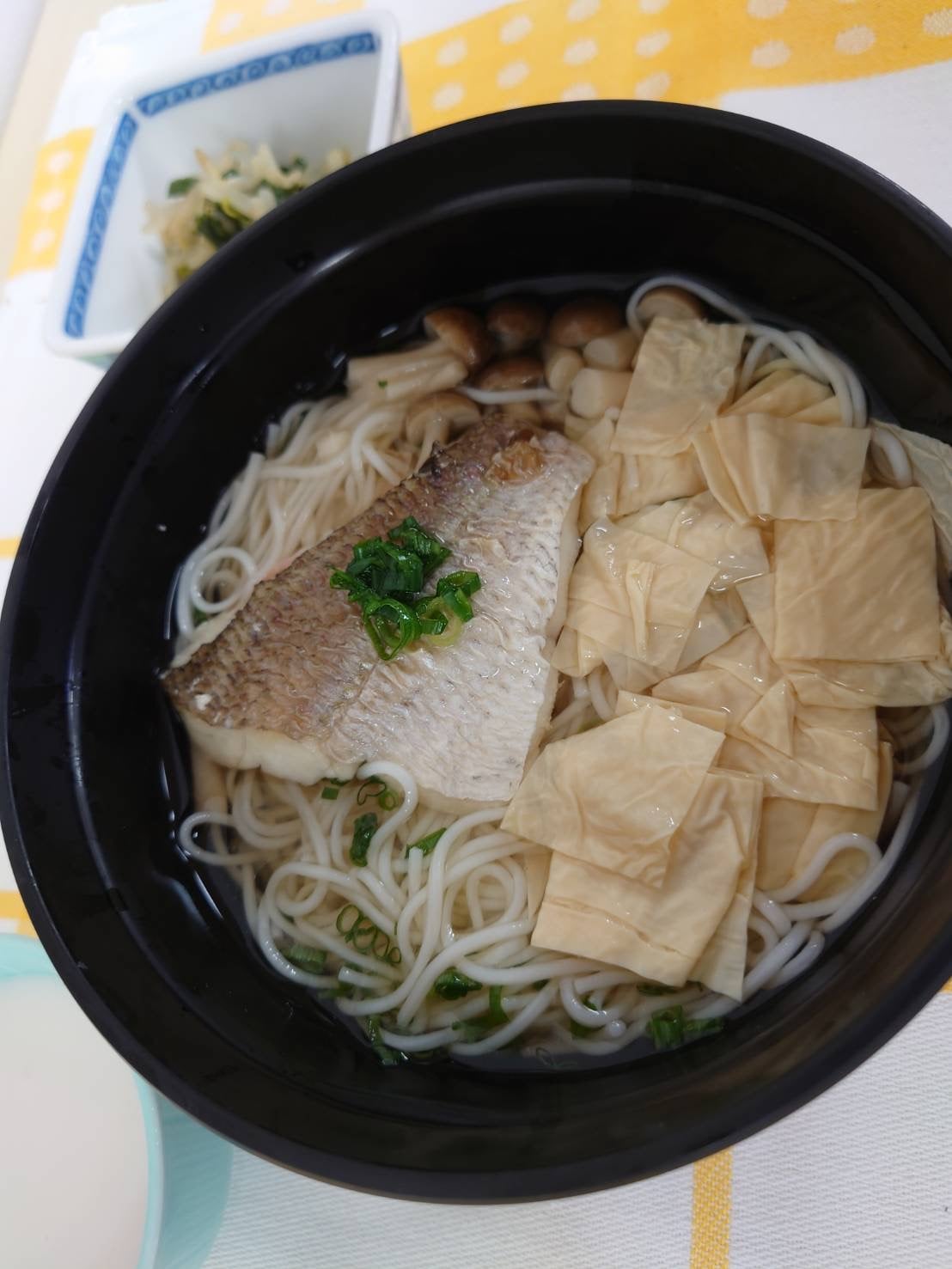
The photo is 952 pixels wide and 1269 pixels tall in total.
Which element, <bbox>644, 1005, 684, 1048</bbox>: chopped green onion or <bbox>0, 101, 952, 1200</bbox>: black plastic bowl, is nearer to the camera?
<bbox>0, 101, 952, 1200</bbox>: black plastic bowl

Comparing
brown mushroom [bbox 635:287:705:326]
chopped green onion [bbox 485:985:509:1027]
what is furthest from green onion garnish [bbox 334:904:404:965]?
brown mushroom [bbox 635:287:705:326]

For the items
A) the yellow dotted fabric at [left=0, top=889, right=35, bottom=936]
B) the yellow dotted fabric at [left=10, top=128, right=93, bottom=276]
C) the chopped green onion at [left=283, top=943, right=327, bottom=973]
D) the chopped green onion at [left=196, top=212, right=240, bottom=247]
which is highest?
the yellow dotted fabric at [left=10, top=128, right=93, bottom=276]

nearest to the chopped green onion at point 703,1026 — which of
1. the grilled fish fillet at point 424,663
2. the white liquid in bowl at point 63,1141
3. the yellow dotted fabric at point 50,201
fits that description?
the grilled fish fillet at point 424,663

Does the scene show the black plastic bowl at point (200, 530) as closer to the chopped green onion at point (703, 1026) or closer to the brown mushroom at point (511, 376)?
the chopped green onion at point (703, 1026)

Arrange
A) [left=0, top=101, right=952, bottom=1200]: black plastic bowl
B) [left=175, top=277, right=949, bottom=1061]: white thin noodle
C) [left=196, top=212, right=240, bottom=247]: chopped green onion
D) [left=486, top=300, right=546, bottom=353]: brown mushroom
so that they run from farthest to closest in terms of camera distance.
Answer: [left=196, top=212, right=240, bottom=247]: chopped green onion → [left=486, top=300, right=546, bottom=353]: brown mushroom → [left=175, top=277, right=949, bottom=1061]: white thin noodle → [left=0, top=101, right=952, bottom=1200]: black plastic bowl

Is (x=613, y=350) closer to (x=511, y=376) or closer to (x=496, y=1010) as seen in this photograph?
(x=511, y=376)

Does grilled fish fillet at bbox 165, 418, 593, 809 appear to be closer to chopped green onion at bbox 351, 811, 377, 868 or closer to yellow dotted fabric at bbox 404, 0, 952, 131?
chopped green onion at bbox 351, 811, 377, 868

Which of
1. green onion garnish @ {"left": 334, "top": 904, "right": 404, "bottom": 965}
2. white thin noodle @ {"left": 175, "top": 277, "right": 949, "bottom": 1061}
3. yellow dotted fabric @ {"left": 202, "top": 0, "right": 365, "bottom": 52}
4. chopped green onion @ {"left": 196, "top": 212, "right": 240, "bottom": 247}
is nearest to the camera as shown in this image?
white thin noodle @ {"left": 175, "top": 277, "right": 949, "bottom": 1061}

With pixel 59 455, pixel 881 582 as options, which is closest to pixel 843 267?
pixel 881 582
